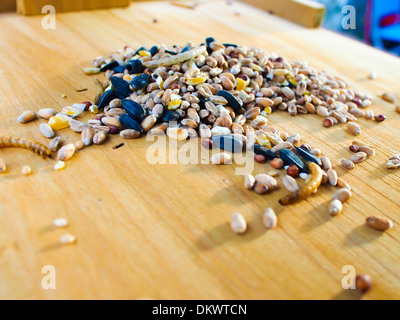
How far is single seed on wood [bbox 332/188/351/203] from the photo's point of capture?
67 cm

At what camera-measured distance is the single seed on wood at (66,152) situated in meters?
0.70

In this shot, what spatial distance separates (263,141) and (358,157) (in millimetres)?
204

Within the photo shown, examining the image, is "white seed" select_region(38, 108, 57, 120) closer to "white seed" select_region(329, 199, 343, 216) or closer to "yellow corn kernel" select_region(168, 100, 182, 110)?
"yellow corn kernel" select_region(168, 100, 182, 110)

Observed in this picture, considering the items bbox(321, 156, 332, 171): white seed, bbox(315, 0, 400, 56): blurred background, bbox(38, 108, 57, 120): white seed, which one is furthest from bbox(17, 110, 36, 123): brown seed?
bbox(315, 0, 400, 56): blurred background

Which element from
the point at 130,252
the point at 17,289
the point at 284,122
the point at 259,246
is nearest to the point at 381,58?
the point at 284,122

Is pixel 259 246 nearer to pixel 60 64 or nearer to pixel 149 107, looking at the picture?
pixel 149 107

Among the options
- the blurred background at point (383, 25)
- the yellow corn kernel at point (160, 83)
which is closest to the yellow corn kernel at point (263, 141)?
the yellow corn kernel at point (160, 83)

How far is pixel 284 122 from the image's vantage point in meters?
0.89

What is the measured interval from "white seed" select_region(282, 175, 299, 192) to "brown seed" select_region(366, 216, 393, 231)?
0.44 ft

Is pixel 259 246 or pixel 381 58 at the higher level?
pixel 381 58

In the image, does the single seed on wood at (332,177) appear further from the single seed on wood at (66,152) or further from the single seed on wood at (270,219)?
the single seed on wood at (66,152)

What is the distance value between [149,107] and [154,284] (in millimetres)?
445

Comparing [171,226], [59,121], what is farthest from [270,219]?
[59,121]

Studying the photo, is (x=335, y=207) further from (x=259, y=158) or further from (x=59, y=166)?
(x=59, y=166)
